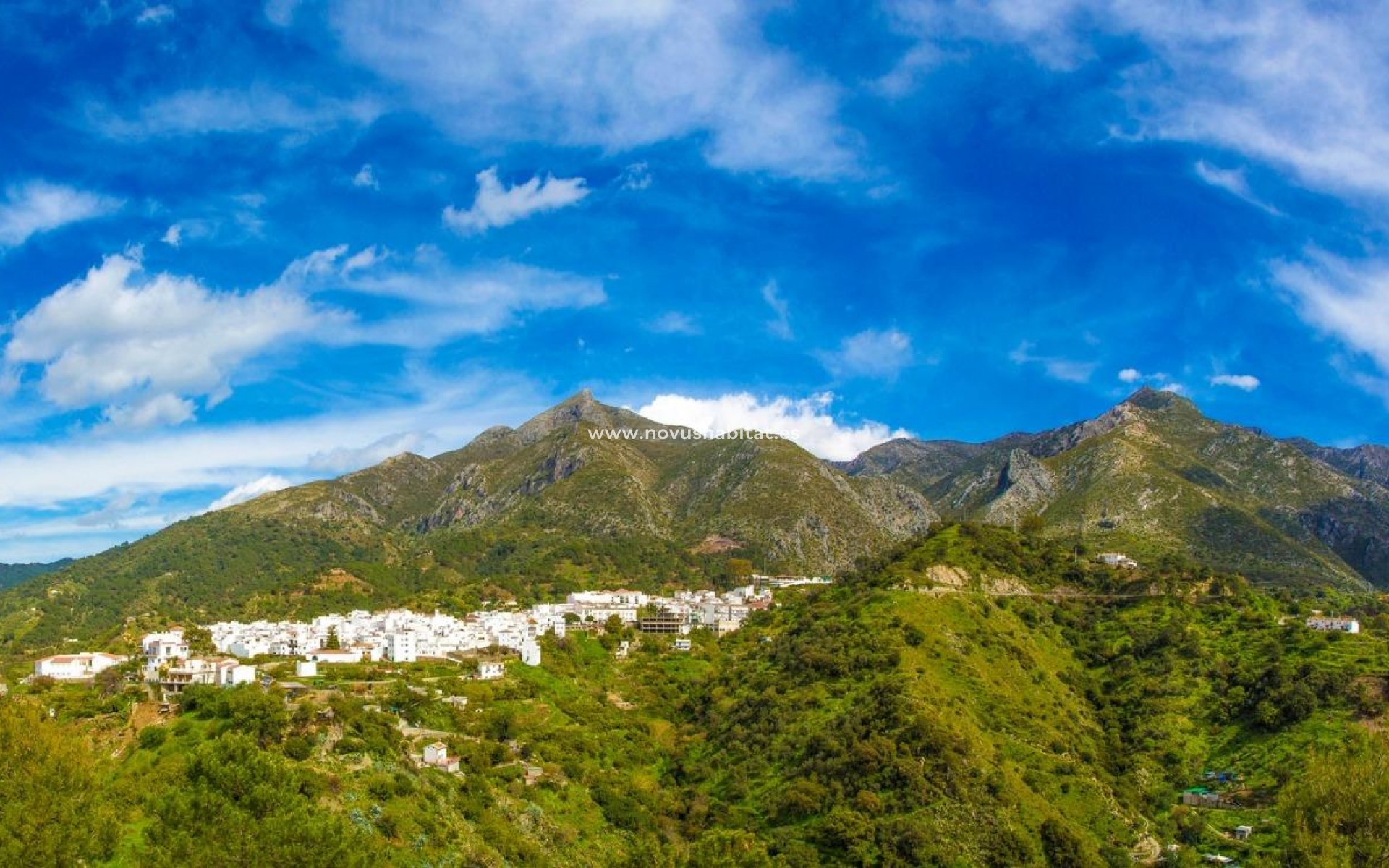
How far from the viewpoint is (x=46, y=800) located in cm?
2853

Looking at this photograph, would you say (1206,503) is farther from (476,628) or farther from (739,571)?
(476,628)

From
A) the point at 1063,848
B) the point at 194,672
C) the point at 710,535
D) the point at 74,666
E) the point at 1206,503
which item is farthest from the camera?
the point at 710,535

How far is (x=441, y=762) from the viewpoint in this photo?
154 ft

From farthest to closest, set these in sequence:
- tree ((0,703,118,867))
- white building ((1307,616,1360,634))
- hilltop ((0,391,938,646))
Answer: hilltop ((0,391,938,646)) → white building ((1307,616,1360,634)) → tree ((0,703,118,867))

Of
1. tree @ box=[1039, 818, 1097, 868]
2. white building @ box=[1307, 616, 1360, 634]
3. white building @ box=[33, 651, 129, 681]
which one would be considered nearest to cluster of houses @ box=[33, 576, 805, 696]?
white building @ box=[33, 651, 129, 681]

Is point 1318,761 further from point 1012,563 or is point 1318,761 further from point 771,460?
point 771,460

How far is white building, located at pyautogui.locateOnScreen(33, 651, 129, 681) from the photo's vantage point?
63562 millimetres

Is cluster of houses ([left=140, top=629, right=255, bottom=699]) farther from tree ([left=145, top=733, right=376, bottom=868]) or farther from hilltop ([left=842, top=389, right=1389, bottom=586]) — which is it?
hilltop ([left=842, top=389, right=1389, bottom=586])

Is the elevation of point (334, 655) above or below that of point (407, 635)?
below

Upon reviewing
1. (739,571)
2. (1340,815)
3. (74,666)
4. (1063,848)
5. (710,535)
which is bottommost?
(1063,848)

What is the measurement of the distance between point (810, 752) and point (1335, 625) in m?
47.6

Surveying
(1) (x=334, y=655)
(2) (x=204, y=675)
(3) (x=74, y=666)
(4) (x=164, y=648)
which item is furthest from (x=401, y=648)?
(3) (x=74, y=666)

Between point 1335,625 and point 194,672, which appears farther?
point 1335,625

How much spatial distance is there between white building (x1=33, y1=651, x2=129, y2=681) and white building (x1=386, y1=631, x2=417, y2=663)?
18.2 meters
